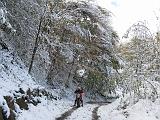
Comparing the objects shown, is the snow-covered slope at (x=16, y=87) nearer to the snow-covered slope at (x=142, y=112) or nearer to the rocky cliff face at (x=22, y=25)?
the rocky cliff face at (x=22, y=25)

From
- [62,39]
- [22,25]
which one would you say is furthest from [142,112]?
[62,39]

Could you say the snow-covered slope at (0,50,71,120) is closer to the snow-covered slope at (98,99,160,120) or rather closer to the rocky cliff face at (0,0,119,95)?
the rocky cliff face at (0,0,119,95)

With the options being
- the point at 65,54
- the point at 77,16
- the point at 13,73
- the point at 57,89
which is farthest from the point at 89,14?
the point at 13,73

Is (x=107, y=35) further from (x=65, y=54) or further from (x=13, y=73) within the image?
(x=13, y=73)

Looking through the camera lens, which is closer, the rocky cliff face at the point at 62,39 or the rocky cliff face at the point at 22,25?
the rocky cliff face at the point at 22,25

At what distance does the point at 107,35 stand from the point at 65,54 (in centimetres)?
818

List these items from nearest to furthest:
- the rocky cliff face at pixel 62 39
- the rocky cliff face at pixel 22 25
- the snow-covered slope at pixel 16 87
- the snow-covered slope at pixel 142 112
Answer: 1. the snow-covered slope at pixel 16 87
2. the snow-covered slope at pixel 142 112
3. the rocky cliff face at pixel 22 25
4. the rocky cliff face at pixel 62 39

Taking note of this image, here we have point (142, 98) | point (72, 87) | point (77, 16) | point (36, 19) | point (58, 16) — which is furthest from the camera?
point (72, 87)

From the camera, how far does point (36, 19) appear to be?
84.6ft

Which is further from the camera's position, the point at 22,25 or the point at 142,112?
the point at 22,25

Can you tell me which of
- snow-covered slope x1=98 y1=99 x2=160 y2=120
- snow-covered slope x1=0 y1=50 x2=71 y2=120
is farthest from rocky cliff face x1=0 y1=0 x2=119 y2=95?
snow-covered slope x1=98 y1=99 x2=160 y2=120

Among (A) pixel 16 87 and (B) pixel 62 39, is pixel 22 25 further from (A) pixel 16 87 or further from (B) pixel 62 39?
(B) pixel 62 39

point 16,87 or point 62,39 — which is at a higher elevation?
point 62,39

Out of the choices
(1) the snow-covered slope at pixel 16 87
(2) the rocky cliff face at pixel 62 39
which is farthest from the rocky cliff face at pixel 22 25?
(1) the snow-covered slope at pixel 16 87
